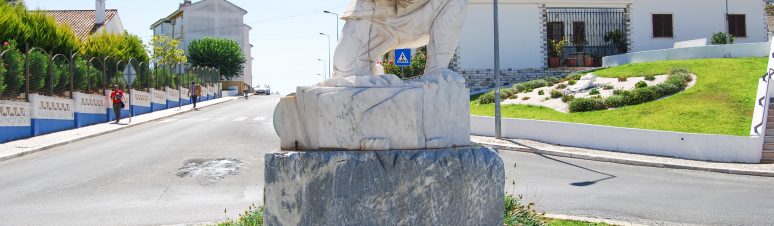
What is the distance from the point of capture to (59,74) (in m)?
23.4

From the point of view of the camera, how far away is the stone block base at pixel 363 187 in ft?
16.2

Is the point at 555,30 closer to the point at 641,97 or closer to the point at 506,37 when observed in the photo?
the point at 506,37

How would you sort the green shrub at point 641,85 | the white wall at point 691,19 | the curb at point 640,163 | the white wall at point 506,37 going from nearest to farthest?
the curb at point 640,163, the green shrub at point 641,85, the white wall at point 506,37, the white wall at point 691,19

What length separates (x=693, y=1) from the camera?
36781 millimetres

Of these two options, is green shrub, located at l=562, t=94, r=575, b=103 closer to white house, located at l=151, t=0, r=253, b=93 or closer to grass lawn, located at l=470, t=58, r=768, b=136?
grass lawn, located at l=470, t=58, r=768, b=136

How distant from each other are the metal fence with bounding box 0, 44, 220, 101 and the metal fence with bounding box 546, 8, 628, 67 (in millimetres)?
18721

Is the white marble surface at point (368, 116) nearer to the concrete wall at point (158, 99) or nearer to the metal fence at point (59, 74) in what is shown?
the metal fence at point (59, 74)

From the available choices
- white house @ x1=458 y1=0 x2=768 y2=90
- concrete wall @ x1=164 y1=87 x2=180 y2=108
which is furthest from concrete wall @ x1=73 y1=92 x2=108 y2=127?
white house @ x1=458 y1=0 x2=768 y2=90

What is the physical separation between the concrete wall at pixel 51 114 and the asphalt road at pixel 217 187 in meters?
2.71

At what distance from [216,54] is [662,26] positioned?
124 feet

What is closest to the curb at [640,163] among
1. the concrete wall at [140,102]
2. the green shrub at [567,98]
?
the green shrub at [567,98]

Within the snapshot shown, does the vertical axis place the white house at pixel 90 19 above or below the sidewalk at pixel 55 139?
above

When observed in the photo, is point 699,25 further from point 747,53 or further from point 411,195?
point 411,195

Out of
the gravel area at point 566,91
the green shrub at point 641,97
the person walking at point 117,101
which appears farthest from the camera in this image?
the person walking at point 117,101
